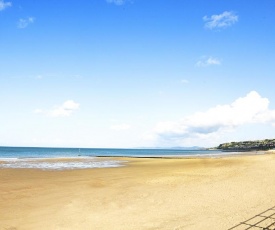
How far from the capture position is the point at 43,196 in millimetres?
19250

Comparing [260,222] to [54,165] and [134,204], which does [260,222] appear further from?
[54,165]

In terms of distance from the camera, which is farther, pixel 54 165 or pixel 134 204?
pixel 54 165

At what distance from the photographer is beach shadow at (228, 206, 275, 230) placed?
40.2 ft

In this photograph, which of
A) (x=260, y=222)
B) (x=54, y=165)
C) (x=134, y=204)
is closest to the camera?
(x=260, y=222)

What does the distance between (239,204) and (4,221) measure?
12307mm

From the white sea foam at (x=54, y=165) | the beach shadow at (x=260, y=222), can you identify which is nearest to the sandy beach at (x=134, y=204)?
the beach shadow at (x=260, y=222)

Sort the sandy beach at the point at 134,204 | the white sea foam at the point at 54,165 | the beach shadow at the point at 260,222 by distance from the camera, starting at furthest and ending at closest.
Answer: the white sea foam at the point at 54,165 < the sandy beach at the point at 134,204 < the beach shadow at the point at 260,222

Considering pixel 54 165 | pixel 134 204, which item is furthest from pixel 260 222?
pixel 54 165

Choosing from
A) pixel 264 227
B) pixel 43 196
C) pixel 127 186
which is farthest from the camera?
pixel 127 186

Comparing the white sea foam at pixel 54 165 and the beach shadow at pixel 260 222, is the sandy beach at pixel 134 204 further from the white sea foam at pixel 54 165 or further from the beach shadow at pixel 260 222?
the white sea foam at pixel 54 165

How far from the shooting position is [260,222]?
12.9m

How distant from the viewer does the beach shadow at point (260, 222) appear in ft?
40.2

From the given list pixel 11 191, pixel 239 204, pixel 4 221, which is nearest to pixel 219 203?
pixel 239 204

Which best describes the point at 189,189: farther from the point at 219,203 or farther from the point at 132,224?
the point at 132,224
